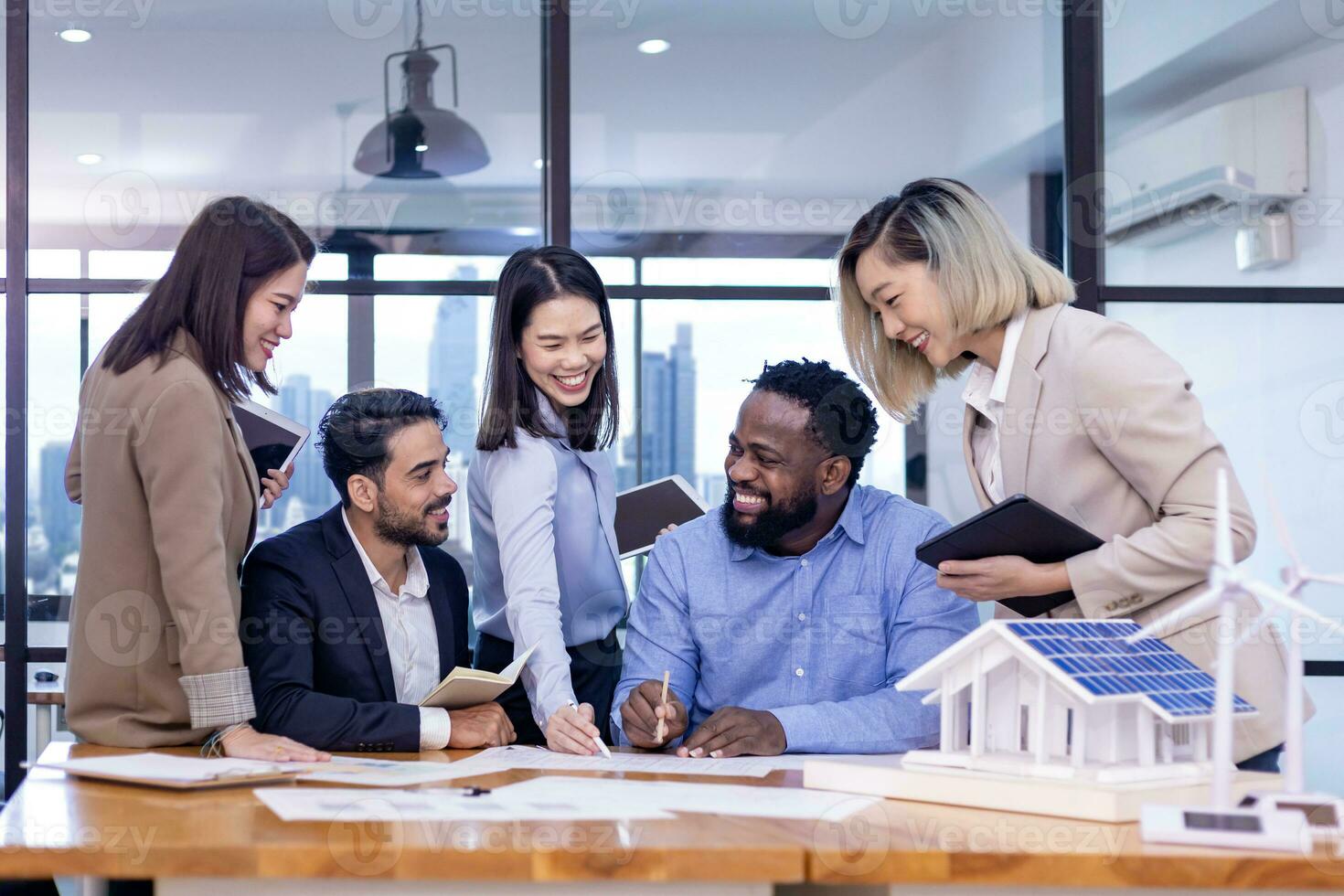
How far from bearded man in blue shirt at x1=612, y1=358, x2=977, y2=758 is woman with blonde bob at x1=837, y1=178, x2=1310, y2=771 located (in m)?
0.21

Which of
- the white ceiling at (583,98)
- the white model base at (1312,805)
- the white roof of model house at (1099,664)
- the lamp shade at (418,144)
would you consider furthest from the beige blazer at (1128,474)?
the lamp shade at (418,144)

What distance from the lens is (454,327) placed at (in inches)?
161

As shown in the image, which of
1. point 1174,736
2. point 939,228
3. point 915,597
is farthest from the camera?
point 915,597

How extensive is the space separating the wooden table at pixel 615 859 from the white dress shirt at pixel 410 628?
94 cm

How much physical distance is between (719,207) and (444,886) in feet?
10.2

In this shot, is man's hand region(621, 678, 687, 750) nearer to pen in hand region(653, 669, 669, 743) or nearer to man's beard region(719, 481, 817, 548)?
pen in hand region(653, 669, 669, 743)

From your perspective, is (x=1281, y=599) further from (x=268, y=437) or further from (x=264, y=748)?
(x=268, y=437)

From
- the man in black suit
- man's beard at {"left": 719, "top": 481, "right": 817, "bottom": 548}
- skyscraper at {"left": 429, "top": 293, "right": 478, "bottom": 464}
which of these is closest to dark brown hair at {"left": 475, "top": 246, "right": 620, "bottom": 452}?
the man in black suit

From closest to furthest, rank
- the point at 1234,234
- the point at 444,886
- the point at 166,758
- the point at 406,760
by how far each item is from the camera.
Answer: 1. the point at 444,886
2. the point at 166,758
3. the point at 406,760
4. the point at 1234,234

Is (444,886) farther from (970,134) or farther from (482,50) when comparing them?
(970,134)

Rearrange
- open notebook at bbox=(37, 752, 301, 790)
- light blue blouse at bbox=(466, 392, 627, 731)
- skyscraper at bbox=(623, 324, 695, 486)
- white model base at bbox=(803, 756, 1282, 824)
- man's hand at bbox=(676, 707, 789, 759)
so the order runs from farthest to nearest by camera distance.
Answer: skyscraper at bbox=(623, 324, 695, 486)
light blue blouse at bbox=(466, 392, 627, 731)
man's hand at bbox=(676, 707, 789, 759)
open notebook at bbox=(37, 752, 301, 790)
white model base at bbox=(803, 756, 1282, 824)

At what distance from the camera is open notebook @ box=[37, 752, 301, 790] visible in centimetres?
170

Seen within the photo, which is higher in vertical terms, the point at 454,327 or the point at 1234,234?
the point at 1234,234

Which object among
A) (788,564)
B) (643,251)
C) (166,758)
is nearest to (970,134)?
(643,251)
